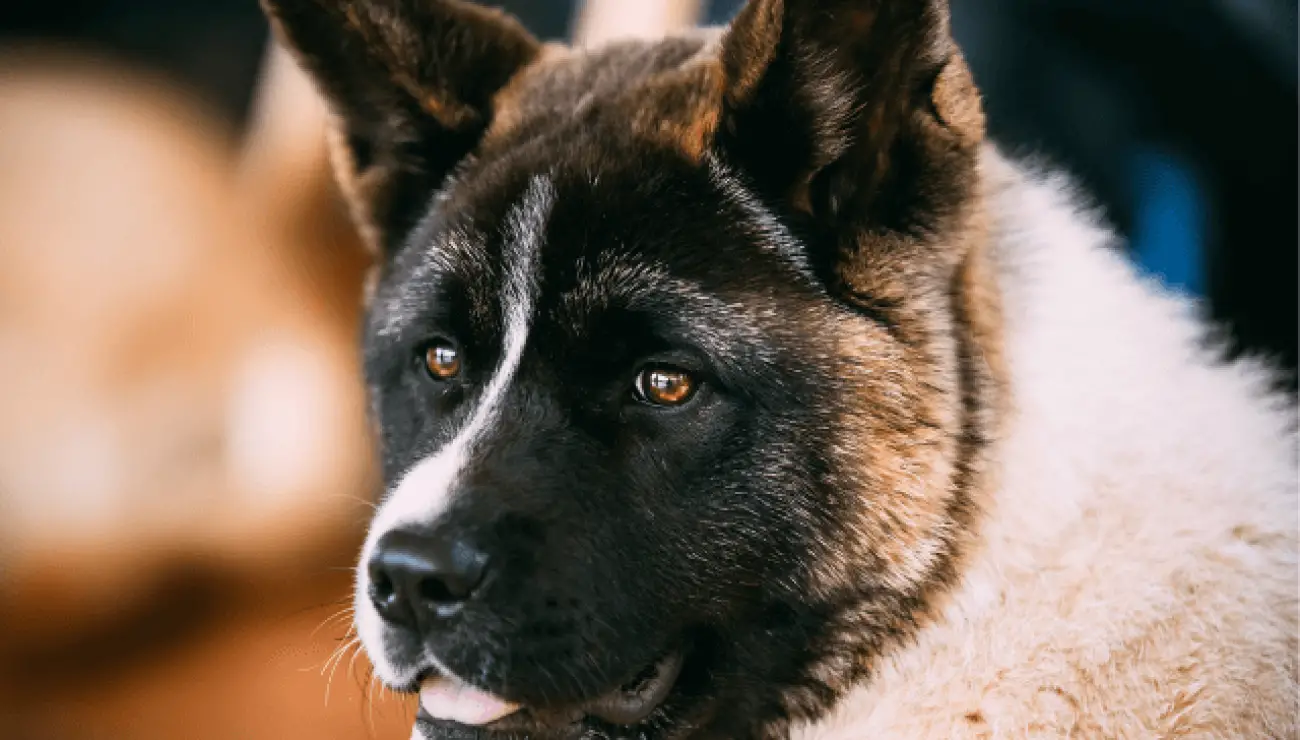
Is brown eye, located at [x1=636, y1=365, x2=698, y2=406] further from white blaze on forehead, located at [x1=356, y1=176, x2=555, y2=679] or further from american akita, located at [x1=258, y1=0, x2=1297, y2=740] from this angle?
white blaze on forehead, located at [x1=356, y1=176, x2=555, y2=679]

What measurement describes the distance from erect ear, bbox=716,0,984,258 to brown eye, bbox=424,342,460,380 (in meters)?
0.50

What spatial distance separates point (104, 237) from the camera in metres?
2.54

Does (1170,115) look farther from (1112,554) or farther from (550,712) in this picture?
(550,712)

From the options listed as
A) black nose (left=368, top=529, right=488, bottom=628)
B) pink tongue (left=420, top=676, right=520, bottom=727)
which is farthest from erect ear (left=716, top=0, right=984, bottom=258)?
pink tongue (left=420, top=676, right=520, bottom=727)

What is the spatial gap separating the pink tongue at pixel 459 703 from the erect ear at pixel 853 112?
79 cm

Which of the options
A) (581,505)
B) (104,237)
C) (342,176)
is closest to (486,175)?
(342,176)

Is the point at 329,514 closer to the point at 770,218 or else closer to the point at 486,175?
the point at 486,175

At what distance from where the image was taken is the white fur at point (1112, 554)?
4.60 feet

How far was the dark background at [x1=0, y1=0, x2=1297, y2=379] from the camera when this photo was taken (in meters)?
1.71

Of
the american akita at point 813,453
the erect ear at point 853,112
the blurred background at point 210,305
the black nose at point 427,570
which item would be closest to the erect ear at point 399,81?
the american akita at point 813,453

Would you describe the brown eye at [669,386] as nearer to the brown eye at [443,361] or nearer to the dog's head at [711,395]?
the dog's head at [711,395]

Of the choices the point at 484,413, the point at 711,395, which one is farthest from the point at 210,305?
the point at 711,395

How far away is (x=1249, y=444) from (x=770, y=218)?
2.46 feet

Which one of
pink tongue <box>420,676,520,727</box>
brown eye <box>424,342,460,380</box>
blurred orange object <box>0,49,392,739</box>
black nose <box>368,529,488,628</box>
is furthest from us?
blurred orange object <box>0,49,392,739</box>
